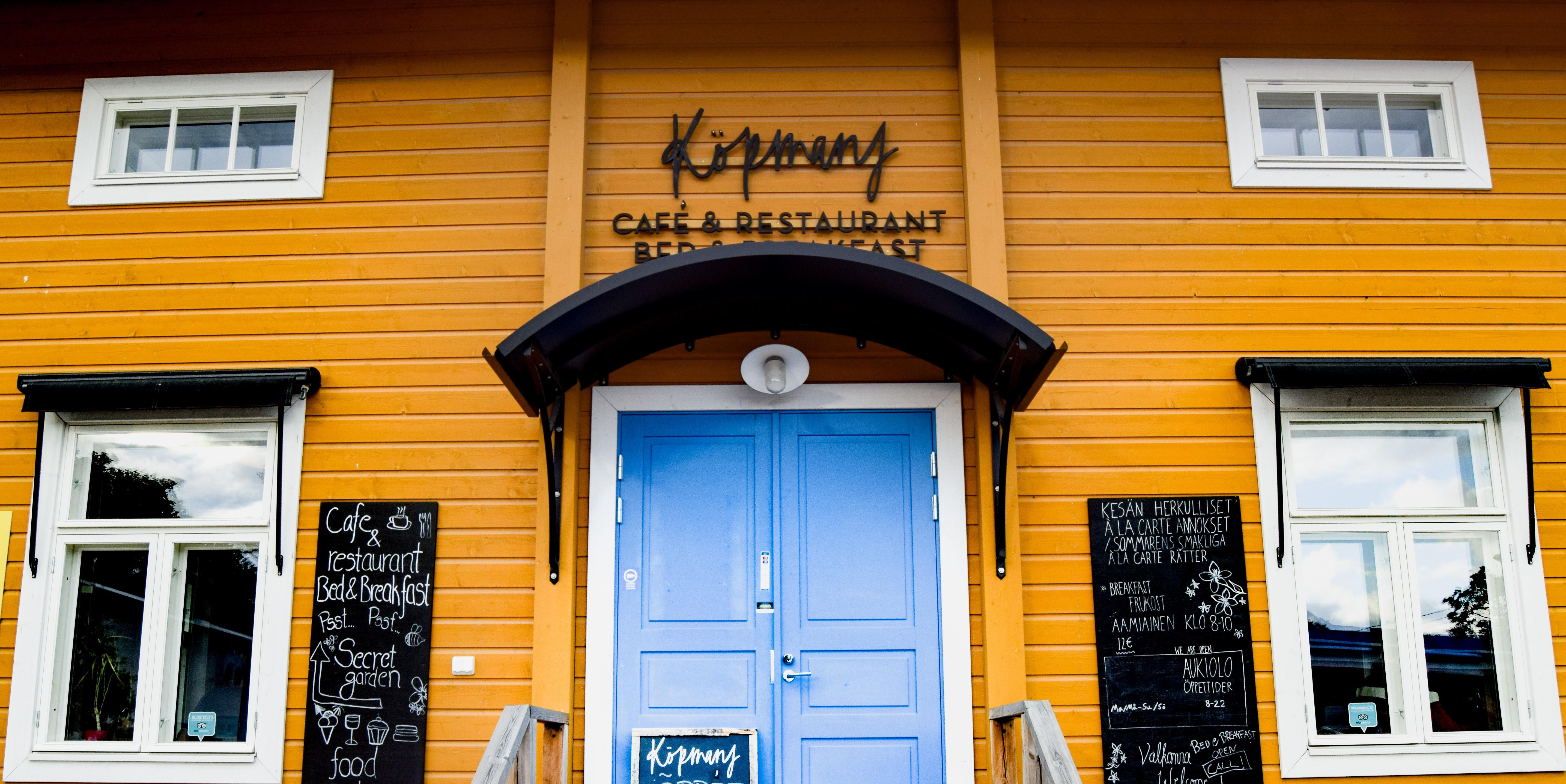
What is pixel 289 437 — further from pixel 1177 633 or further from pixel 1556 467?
pixel 1556 467

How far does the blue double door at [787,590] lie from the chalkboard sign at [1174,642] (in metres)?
0.74

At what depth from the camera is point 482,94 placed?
5125mm

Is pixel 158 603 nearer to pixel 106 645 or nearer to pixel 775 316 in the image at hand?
pixel 106 645

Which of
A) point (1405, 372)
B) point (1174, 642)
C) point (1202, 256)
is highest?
point (1202, 256)

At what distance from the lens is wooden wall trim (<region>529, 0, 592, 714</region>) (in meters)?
4.41

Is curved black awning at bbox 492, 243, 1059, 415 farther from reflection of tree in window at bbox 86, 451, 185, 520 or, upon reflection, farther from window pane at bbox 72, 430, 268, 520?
reflection of tree in window at bbox 86, 451, 185, 520

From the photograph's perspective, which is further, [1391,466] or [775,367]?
[1391,466]

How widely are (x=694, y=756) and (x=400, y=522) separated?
5.49 feet

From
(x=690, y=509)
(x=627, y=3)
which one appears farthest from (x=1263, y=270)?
(x=627, y=3)

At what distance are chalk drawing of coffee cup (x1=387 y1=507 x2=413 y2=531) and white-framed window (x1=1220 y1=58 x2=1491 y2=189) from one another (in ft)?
13.9

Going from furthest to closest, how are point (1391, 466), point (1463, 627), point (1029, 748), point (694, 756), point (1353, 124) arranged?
point (1353, 124)
point (1391, 466)
point (1463, 627)
point (694, 756)
point (1029, 748)

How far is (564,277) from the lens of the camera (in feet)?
15.6

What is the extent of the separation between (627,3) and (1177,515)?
3.64m

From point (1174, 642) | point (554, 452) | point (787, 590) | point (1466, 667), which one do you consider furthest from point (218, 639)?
point (1466, 667)
